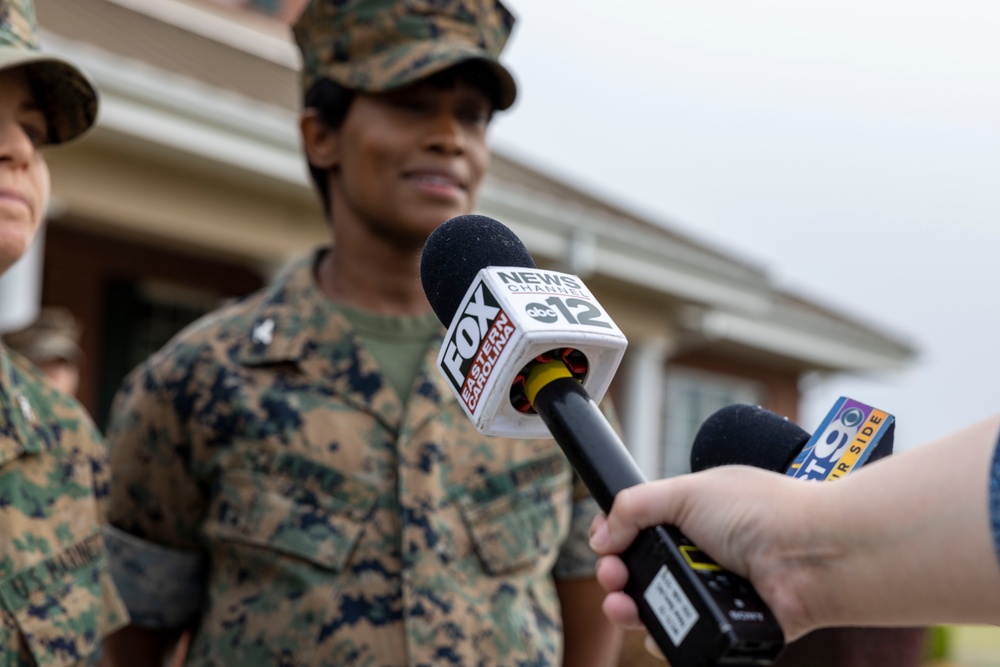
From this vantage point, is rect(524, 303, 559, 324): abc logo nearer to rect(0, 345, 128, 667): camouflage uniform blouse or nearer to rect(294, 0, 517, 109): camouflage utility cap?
rect(0, 345, 128, 667): camouflage uniform blouse

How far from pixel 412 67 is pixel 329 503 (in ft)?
3.19

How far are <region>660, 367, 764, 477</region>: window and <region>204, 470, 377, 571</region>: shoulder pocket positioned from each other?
9.59 metres

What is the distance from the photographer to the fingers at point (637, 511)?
1079 millimetres

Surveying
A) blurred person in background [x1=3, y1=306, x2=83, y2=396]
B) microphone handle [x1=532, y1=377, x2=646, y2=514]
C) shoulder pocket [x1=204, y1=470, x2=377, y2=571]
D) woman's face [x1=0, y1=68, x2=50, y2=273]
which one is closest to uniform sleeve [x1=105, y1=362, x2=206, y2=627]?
shoulder pocket [x1=204, y1=470, x2=377, y2=571]

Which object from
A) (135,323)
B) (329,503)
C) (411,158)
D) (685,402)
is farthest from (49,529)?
(685,402)

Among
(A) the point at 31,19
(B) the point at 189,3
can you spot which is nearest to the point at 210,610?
(A) the point at 31,19

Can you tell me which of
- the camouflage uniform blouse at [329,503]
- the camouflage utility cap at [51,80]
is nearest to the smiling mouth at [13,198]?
the camouflage utility cap at [51,80]

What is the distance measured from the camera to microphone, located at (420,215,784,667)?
995mm

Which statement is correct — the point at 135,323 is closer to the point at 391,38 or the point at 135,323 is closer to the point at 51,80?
the point at 391,38

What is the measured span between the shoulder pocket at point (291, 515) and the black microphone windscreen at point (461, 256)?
3.14 ft

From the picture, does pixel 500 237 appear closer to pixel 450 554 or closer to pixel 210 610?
pixel 450 554

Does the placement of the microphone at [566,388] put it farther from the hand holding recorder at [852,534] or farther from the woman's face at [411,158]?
the woman's face at [411,158]

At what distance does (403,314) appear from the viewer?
2656mm

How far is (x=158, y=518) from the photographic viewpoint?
96.6 inches
